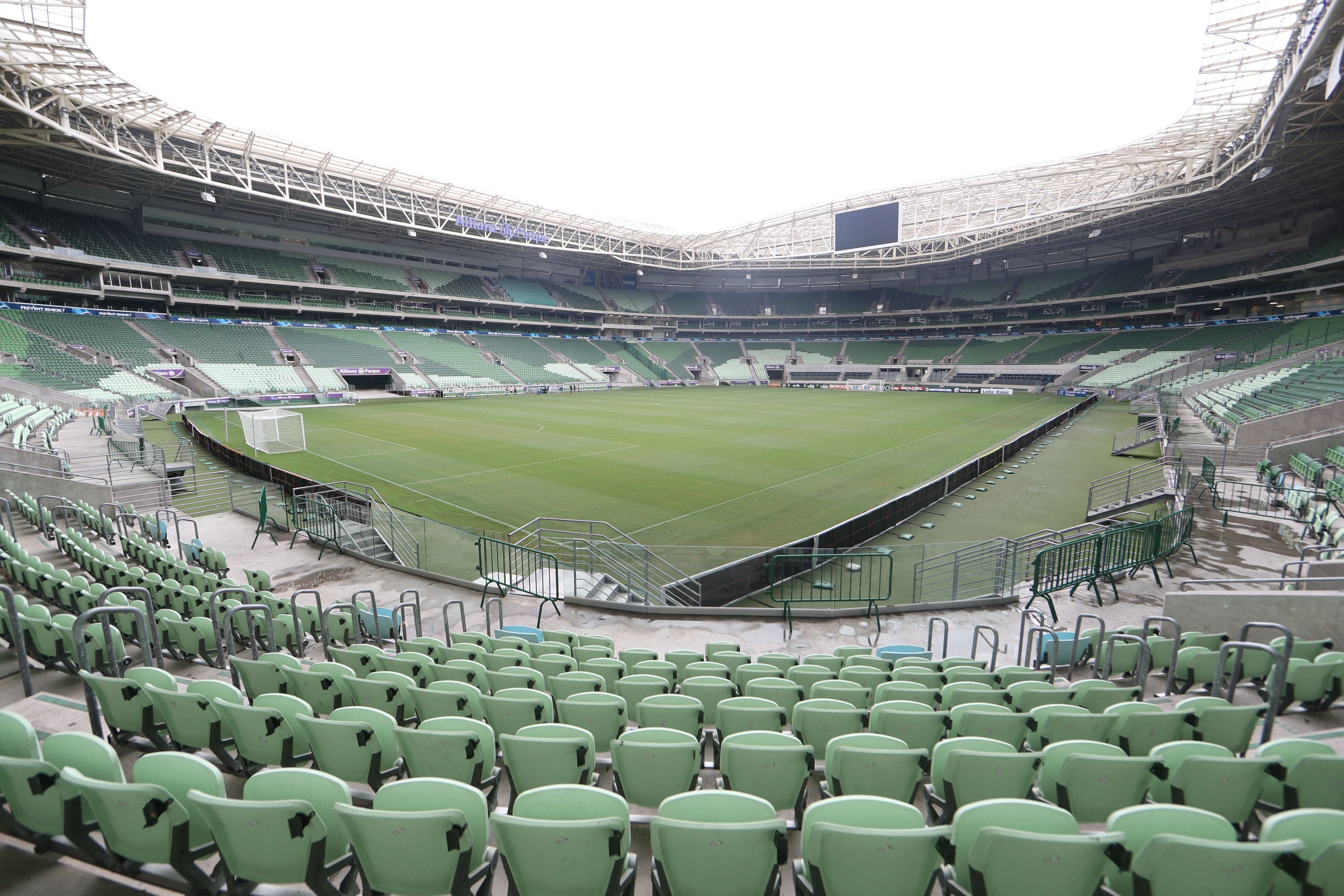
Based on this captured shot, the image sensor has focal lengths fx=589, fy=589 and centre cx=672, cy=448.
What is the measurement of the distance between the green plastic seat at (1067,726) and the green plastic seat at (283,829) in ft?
13.8

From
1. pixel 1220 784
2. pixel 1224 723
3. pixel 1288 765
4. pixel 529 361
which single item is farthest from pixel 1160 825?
pixel 529 361

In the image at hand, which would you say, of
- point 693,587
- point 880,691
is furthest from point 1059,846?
point 693,587

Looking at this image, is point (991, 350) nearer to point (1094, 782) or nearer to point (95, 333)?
point (1094, 782)

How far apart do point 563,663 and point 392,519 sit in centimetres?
867

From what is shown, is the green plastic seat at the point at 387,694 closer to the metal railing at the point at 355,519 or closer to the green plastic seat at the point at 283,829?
the green plastic seat at the point at 283,829

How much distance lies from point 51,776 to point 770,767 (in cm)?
356

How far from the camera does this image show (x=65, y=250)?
4269 centimetres

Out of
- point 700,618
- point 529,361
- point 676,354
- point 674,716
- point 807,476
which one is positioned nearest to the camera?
point 674,716

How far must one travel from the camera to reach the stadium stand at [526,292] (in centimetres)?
7475

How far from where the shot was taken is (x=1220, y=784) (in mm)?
3238

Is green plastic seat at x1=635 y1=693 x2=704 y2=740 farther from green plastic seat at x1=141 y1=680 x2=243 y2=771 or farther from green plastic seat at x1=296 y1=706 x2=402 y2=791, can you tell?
green plastic seat at x1=141 y1=680 x2=243 y2=771

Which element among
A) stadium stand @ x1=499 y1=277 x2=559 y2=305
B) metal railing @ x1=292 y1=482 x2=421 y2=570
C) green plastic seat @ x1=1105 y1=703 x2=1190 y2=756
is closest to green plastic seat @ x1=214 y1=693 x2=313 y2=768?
green plastic seat @ x1=1105 y1=703 x2=1190 y2=756

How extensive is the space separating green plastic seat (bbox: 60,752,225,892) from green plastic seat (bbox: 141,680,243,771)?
0.80 metres

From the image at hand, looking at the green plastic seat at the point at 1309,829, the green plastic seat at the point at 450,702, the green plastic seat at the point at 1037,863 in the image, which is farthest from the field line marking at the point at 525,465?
the green plastic seat at the point at 1309,829
